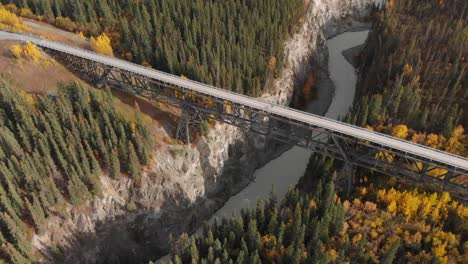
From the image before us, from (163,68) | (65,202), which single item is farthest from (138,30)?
(65,202)

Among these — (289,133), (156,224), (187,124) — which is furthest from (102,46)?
(289,133)

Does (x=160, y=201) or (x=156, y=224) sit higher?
(x=160, y=201)

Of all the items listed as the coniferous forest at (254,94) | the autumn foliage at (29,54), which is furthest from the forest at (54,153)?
the autumn foliage at (29,54)

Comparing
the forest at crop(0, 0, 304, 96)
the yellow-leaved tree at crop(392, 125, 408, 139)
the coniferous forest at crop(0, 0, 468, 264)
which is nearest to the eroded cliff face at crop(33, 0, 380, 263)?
the coniferous forest at crop(0, 0, 468, 264)

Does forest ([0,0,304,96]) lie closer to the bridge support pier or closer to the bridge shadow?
the bridge shadow

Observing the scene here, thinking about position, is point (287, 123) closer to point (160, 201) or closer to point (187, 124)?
point (187, 124)

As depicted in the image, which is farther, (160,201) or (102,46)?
(102,46)

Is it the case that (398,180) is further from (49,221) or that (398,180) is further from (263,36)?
(49,221)
